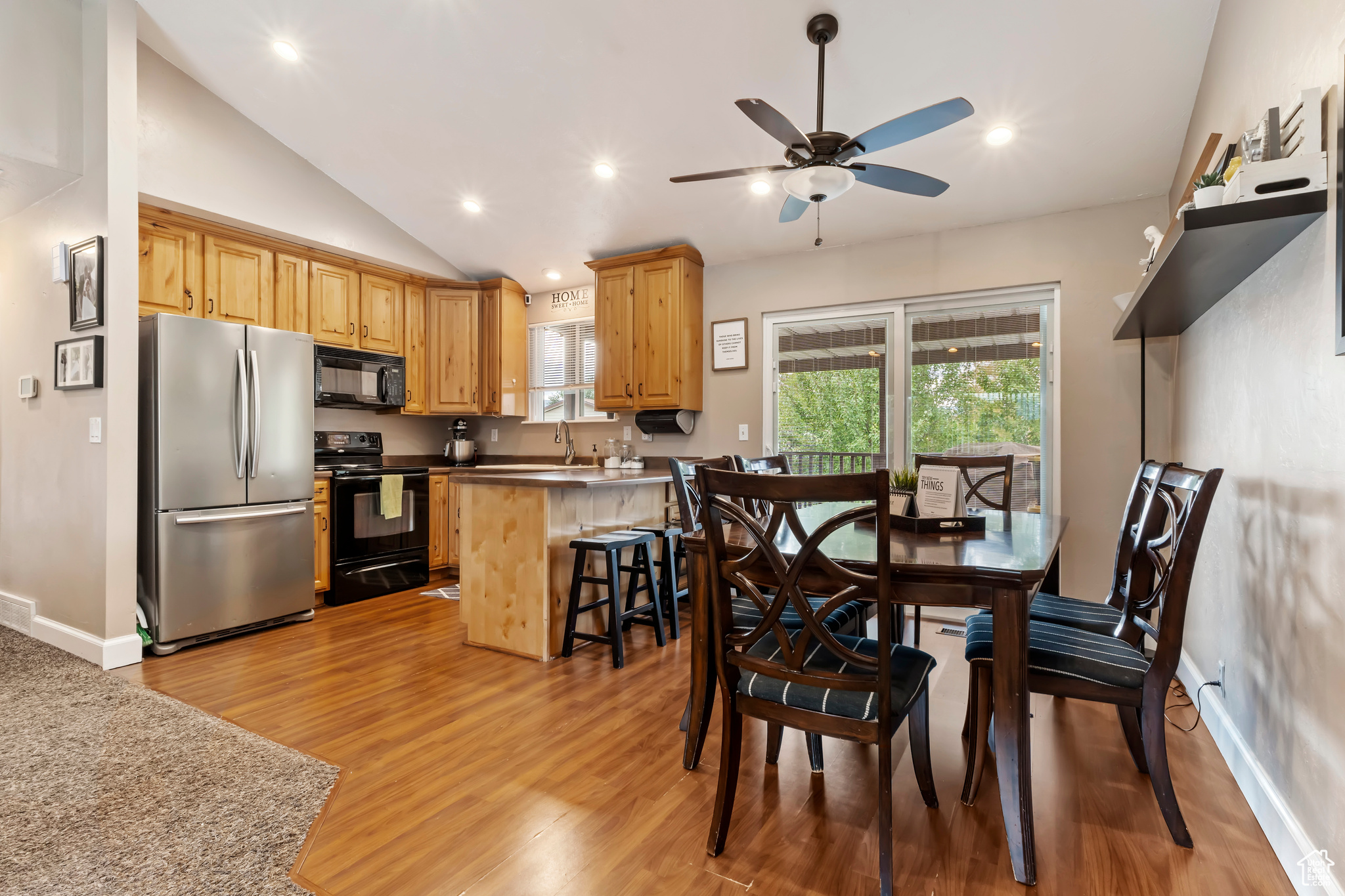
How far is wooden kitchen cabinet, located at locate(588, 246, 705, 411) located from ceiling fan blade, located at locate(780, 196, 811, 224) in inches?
68.3

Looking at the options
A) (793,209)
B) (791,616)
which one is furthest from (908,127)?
(791,616)

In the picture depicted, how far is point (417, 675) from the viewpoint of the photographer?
293cm

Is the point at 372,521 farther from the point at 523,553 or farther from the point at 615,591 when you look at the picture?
the point at 615,591

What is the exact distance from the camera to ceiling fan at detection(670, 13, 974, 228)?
1.98 meters

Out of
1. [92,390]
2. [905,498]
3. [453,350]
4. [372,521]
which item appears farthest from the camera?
[453,350]

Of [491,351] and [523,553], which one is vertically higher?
[491,351]

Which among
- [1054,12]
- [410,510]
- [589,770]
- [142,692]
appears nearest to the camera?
[589,770]

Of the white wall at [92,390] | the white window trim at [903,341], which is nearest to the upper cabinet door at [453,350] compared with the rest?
the white wall at [92,390]

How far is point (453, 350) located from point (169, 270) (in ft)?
6.44

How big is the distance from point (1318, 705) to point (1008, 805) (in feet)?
2.35

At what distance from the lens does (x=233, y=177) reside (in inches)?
157

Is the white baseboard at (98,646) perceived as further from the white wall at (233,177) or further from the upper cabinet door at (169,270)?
the white wall at (233,177)

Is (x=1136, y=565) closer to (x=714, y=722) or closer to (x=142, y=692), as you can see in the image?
(x=714, y=722)

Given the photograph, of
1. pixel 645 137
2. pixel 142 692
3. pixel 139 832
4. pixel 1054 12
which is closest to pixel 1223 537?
pixel 1054 12
